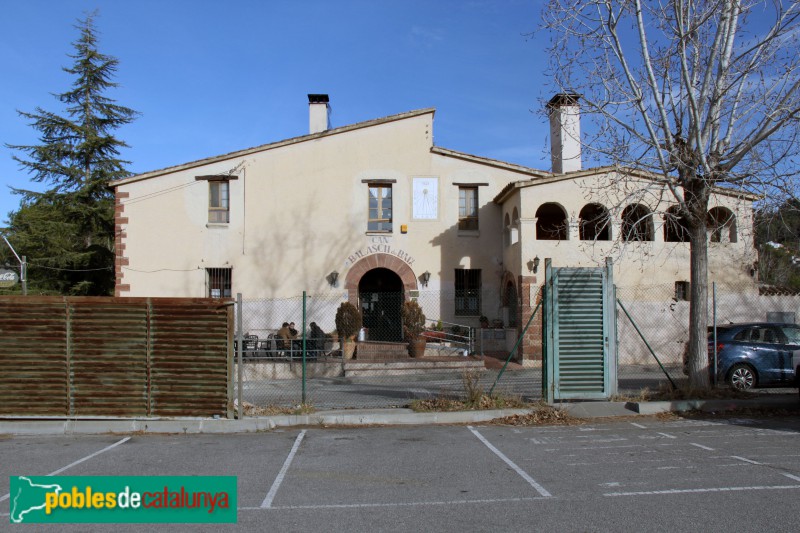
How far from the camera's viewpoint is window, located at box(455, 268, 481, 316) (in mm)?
20938

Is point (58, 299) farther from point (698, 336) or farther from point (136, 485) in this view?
→ point (698, 336)

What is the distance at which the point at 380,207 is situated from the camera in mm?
21031

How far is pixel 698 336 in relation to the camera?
10.7 metres

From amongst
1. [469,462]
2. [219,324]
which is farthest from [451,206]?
[469,462]

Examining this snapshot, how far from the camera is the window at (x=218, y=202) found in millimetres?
20547

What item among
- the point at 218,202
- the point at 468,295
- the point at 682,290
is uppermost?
the point at 218,202

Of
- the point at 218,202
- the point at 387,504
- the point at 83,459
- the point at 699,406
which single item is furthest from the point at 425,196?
the point at 387,504

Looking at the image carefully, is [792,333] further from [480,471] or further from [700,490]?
[480,471]

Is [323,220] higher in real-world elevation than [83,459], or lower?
higher

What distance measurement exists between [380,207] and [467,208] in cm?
303

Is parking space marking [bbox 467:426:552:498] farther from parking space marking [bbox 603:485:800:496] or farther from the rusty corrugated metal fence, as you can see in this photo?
the rusty corrugated metal fence

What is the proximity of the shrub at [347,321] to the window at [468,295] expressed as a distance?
4.11 metres

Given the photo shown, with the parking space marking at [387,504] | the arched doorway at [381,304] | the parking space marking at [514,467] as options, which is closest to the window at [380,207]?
the arched doorway at [381,304]

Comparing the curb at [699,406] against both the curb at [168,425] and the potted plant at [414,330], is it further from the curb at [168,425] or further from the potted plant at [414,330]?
the potted plant at [414,330]
